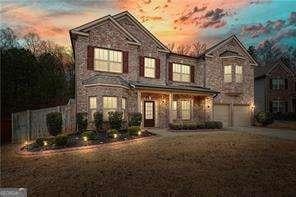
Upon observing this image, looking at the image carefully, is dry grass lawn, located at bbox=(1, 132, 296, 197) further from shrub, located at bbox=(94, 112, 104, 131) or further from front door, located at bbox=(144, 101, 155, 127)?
shrub, located at bbox=(94, 112, 104, 131)

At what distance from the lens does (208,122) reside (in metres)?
5.75

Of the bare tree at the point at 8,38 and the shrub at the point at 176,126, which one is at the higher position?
the bare tree at the point at 8,38

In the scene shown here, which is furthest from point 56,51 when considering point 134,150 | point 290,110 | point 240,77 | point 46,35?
point 290,110

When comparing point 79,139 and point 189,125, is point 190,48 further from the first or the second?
point 79,139

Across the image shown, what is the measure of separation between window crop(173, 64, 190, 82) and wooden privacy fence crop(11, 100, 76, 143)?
286cm

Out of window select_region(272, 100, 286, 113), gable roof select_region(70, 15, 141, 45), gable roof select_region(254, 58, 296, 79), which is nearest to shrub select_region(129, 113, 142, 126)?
gable roof select_region(70, 15, 141, 45)

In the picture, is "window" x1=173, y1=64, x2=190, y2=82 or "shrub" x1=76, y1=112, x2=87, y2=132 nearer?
"shrub" x1=76, y1=112, x2=87, y2=132

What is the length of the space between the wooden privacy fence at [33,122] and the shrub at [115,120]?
0.69 m

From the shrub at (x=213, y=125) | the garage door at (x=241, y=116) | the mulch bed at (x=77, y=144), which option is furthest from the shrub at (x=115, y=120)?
the garage door at (x=241, y=116)

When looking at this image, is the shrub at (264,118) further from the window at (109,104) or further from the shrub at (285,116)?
the window at (109,104)

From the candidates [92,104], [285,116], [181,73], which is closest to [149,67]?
[181,73]

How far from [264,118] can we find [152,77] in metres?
5.10

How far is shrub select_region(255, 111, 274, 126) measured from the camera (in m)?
5.07

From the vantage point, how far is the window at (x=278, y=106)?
16.4 ft
